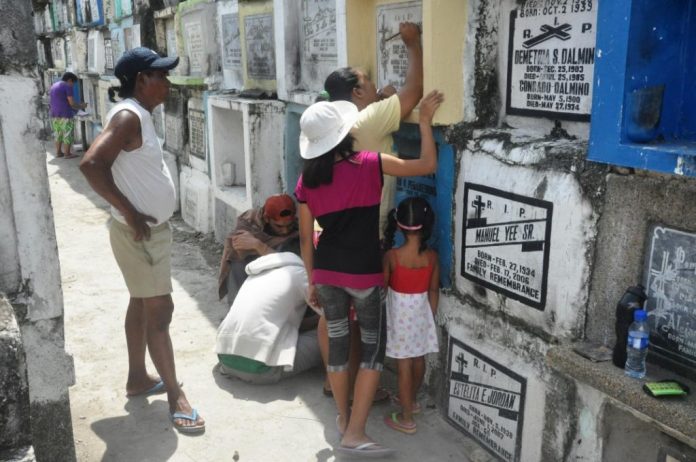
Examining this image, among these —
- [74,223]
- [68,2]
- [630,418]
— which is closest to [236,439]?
[630,418]

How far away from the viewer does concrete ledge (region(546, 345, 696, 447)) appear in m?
2.08

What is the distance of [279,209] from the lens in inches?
173

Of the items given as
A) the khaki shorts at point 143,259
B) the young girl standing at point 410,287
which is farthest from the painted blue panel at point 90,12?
the young girl standing at point 410,287

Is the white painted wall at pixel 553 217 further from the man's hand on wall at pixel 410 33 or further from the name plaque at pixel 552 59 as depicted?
the man's hand on wall at pixel 410 33

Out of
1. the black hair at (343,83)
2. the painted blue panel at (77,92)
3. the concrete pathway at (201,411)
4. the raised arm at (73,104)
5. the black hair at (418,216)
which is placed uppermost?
the black hair at (343,83)

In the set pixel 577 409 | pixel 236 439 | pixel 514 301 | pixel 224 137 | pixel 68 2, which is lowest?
pixel 236 439

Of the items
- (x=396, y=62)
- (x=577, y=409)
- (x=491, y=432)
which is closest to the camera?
(x=577, y=409)

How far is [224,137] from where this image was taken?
671 cm

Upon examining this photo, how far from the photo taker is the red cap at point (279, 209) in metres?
4.41

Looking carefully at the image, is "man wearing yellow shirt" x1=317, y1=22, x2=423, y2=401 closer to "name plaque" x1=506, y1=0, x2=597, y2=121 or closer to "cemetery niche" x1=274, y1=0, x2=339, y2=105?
"name plaque" x1=506, y1=0, x2=597, y2=121

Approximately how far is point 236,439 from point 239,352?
0.57 metres

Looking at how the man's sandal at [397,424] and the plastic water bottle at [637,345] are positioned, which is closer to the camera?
the plastic water bottle at [637,345]

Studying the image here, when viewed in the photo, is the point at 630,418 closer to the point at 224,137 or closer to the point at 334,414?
the point at 334,414

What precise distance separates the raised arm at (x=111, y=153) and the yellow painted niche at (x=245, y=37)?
2.56 m
